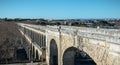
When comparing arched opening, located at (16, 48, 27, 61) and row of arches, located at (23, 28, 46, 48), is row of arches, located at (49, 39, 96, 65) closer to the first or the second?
row of arches, located at (23, 28, 46, 48)

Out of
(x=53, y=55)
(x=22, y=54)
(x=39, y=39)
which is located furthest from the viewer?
(x=22, y=54)

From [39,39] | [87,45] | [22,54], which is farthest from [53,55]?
[22,54]

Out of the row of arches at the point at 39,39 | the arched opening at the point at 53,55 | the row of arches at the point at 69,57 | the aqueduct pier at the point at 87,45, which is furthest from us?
the row of arches at the point at 39,39

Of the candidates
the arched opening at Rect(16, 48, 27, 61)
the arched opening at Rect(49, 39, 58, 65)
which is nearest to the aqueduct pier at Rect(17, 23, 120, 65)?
the arched opening at Rect(49, 39, 58, 65)

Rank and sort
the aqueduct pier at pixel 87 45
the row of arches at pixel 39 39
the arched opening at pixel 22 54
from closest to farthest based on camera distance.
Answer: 1. the aqueduct pier at pixel 87 45
2. the row of arches at pixel 39 39
3. the arched opening at pixel 22 54

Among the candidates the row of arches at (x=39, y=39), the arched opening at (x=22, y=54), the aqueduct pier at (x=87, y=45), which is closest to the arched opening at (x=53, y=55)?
the aqueduct pier at (x=87, y=45)

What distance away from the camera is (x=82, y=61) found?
37000mm

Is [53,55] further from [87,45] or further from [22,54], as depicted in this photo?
[22,54]

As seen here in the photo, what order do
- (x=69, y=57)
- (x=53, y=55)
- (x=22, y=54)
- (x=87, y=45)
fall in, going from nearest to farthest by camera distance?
(x=87, y=45) → (x=69, y=57) → (x=53, y=55) → (x=22, y=54)

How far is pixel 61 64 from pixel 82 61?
12415 mm

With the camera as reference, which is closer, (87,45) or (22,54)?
(87,45)

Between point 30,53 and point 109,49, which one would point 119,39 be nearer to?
point 109,49

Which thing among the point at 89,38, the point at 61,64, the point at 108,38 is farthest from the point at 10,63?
the point at 108,38

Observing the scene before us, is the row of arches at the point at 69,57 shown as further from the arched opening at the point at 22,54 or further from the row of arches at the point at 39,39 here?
the arched opening at the point at 22,54
